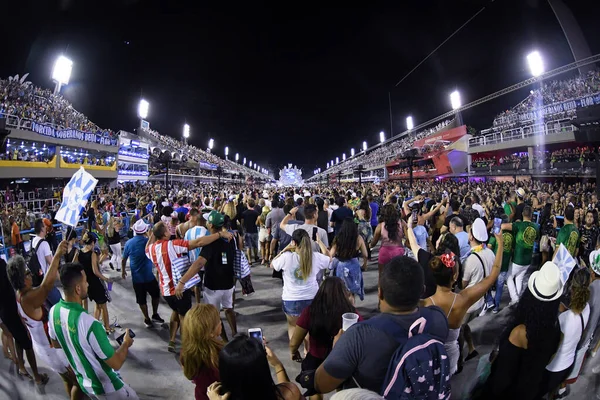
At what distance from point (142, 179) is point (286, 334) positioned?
4388 centimetres

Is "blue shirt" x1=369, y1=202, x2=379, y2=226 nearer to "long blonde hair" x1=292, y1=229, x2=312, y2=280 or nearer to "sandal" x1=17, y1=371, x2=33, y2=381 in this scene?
"long blonde hair" x1=292, y1=229, x2=312, y2=280

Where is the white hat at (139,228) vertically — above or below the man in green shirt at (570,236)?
above

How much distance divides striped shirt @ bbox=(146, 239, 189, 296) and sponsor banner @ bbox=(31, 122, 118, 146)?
23.2 m

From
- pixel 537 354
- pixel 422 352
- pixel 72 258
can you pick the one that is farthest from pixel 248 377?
pixel 72 258

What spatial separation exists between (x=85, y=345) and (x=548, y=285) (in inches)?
135

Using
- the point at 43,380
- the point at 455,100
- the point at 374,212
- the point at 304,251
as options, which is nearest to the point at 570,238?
the point at 304,251

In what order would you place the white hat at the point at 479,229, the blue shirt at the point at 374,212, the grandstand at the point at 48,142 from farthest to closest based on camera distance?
1. the grandstand at the point at 48,142
2. the blue shirt at the point at 374,212
3. the white hat at the point at 479,229

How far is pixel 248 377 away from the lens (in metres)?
1.60

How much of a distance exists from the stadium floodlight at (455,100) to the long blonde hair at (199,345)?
49.8 m

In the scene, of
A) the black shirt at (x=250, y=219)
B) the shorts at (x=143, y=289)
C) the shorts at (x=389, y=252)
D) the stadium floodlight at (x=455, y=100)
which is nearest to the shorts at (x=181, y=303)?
the shorts at (x=143, y=289)

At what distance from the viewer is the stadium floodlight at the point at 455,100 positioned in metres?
45.5

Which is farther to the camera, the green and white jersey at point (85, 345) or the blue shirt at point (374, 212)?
the blue shirt at point (374, 212)

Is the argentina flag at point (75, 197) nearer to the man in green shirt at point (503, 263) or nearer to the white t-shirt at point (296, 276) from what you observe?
the white t-shirt at point (296, 276)

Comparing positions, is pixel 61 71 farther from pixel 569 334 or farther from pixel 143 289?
pixel 569 334
